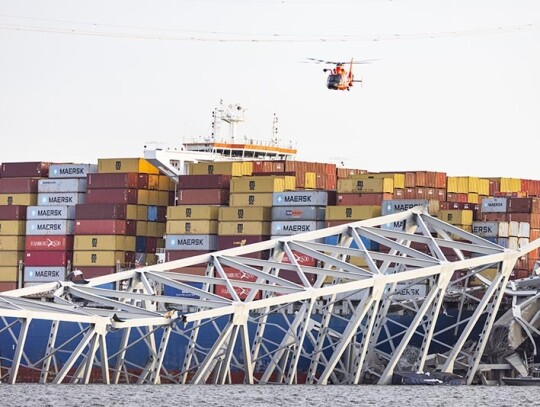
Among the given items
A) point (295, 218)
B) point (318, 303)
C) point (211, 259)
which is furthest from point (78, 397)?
point (295, 218)

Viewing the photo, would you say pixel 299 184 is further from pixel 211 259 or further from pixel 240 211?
pixel 211 259

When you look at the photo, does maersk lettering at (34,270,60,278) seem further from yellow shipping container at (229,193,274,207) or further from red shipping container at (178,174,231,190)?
yellow shipping container at (229,193,274,207)

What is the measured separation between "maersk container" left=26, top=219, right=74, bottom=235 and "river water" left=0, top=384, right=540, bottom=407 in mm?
27850

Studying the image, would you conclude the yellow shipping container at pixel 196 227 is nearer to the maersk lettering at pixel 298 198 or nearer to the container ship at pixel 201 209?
the container ship at pixel 201 209

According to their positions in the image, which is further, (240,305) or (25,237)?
(25,237)

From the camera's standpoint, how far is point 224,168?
107750mm

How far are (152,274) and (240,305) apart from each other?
6931mm

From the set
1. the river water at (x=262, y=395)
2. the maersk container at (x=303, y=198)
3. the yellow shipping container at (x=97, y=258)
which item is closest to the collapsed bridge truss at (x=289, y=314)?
the river water at (x=262, y=395)

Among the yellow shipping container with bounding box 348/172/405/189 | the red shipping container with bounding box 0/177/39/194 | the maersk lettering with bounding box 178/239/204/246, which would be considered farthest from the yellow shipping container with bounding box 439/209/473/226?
the red shipping container with bounding box 0/177/39/194

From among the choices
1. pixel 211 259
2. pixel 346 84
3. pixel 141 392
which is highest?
pixel 346 84

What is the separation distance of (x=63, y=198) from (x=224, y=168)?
9.78m

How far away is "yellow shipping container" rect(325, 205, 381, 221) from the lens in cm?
9975

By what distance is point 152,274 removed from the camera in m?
79.2

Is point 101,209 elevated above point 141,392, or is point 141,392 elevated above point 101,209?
point 101,209
